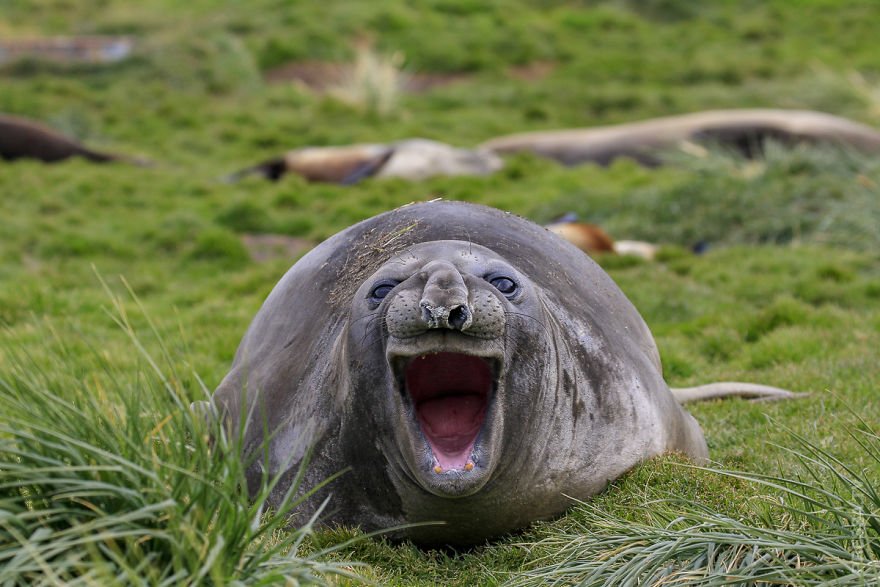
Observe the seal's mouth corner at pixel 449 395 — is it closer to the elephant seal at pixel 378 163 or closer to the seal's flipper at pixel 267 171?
the elephant seal at pixel 378 163

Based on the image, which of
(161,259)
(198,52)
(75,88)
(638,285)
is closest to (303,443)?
(638,285)

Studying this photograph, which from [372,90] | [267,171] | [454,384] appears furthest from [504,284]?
[372,90]

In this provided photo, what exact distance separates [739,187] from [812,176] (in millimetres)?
789

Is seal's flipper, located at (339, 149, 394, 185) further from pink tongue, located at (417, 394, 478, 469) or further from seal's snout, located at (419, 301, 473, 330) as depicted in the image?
seal's snout, located at (419, 301, 473, 330)

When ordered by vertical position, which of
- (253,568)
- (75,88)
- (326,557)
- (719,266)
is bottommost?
(75,88)

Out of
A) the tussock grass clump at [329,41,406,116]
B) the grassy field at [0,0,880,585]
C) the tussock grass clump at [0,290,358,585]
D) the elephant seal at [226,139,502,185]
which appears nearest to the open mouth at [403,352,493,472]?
the grassy field at [0,0,880,585]

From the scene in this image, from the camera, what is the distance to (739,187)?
10484 mm

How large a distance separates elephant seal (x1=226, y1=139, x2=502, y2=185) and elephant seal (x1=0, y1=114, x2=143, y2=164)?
201 cm

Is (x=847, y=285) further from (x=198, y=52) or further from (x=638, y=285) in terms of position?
(x=198, y=52)

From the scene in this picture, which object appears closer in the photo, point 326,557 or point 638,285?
point 326,557

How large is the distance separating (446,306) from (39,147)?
12.0m

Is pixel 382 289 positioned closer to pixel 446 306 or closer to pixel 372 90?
pixel 446 306

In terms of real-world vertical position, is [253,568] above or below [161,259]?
above

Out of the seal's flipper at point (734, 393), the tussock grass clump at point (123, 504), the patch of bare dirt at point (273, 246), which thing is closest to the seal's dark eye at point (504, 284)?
the tussock grass clump at point (123, 504)
